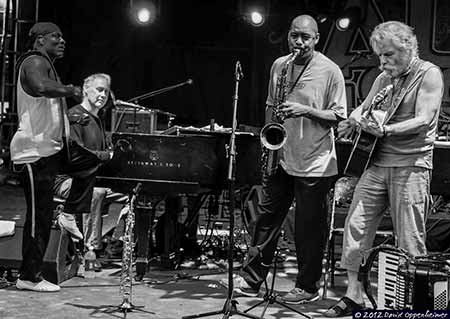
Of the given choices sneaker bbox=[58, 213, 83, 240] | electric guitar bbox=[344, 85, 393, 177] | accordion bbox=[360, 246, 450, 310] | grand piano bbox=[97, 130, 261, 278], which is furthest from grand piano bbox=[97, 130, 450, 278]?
accordion bbox=[360, 246, 450, 310]

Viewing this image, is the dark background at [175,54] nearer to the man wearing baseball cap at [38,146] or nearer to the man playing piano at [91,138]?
the man playing piano at [91,138]

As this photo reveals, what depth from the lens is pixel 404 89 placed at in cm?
444

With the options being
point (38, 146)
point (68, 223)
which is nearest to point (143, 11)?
point (68, 223)

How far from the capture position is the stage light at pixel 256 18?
1173cm

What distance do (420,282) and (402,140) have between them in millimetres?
1133

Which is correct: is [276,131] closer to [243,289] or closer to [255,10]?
[243,289]

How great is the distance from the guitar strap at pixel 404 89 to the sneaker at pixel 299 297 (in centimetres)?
140

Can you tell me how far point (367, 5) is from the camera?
482 inches

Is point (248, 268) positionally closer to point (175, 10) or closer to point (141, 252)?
point (141, 252)

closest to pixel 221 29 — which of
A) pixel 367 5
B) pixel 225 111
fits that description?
pixel 225 111

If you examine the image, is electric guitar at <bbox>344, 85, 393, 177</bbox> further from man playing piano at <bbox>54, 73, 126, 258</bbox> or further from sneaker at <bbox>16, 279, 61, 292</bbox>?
sneaker at <bbox>16, 279, 61, 292</bbox>

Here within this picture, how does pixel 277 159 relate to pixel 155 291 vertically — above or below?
above

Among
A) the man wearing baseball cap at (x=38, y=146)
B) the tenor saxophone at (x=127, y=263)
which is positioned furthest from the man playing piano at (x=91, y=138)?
the tenor saxophone at (x=127, y=263)

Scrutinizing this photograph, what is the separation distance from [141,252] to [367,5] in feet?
25.8
